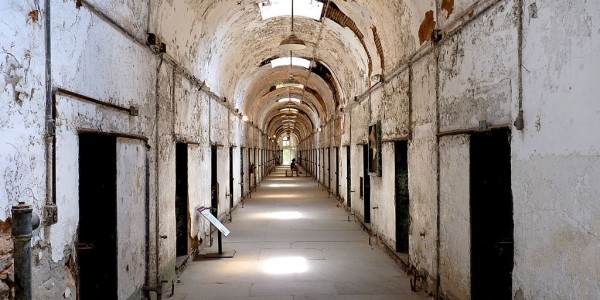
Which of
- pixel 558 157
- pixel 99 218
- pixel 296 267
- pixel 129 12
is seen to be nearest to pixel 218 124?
pixel 296 267

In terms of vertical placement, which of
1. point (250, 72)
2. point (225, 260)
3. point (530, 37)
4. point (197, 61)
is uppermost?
point (250, 72)

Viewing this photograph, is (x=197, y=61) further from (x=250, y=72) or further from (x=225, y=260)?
(x=250, y=72)

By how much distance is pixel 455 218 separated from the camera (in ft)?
18.4

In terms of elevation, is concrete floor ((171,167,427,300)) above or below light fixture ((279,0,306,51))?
below

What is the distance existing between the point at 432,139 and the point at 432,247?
1478 millimetres

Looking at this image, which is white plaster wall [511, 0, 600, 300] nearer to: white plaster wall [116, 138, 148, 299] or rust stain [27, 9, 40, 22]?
rust stain [27, 9, 40, 22]

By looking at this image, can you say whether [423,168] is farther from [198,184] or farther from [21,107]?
[21,107]

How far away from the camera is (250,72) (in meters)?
16.6

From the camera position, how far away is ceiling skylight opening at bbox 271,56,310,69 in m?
16.9

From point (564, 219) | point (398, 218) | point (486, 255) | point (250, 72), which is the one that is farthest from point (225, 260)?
point (250, 72)

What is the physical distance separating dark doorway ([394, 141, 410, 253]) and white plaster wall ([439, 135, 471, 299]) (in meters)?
2.48

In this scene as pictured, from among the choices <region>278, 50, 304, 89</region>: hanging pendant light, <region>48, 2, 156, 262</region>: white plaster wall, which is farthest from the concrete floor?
<region>278, 50, 304, 89</region>: hanging pendant light

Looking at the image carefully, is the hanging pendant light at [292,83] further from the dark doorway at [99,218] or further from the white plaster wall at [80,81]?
the dark doorway at [99,218]

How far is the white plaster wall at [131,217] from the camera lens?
16.4 feet
